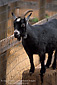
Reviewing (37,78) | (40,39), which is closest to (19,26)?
(40,39)

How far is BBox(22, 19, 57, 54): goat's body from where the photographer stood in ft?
16.4

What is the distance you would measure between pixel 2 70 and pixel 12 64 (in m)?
0.75

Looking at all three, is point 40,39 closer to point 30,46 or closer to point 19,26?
point 30,46

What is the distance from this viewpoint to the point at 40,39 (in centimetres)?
514

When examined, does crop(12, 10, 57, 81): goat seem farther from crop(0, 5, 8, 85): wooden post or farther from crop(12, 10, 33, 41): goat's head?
crop(0, 5, 8, 85): wooden post

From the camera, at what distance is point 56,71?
5.40m

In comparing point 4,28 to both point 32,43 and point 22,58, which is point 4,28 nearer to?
point 32,43

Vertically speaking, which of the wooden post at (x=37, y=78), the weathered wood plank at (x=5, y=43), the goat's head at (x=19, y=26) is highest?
the goat's head at (x=19, y=26)

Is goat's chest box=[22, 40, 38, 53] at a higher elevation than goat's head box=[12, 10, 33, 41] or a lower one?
lower

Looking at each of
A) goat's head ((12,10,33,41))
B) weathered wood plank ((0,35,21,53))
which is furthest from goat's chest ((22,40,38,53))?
weathered wood plank ((0,35,21,53))

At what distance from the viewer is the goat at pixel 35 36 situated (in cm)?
465

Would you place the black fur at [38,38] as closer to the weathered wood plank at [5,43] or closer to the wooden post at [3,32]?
the weathered wood plank at [5,43]

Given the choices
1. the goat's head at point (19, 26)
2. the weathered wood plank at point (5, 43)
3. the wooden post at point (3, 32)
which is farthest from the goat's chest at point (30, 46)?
the wooden post at point (3, 32)

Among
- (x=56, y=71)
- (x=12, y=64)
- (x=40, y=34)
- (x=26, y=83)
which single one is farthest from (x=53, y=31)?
(x=12, y=64)
